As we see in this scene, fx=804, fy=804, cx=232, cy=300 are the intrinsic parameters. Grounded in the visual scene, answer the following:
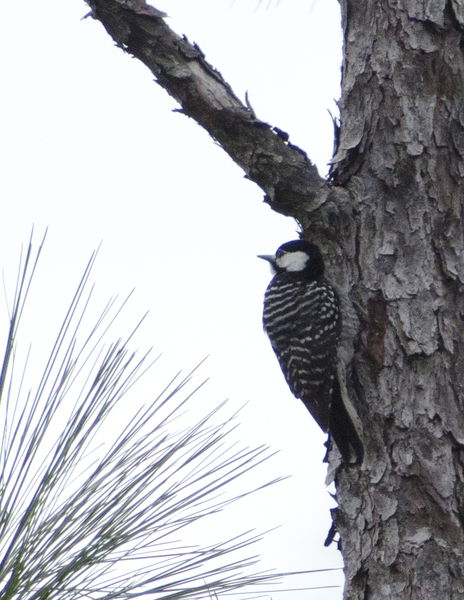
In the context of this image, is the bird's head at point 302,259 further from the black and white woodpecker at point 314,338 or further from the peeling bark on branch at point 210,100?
the peeling bark on branch at point 210,100

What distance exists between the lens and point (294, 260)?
375cm

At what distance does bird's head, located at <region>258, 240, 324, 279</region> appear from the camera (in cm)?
365

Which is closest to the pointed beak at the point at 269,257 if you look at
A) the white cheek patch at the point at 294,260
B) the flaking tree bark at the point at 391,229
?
the white cheek patch at the point at 294,260

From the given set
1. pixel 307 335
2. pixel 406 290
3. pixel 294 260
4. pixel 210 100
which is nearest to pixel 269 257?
pixel 294 260

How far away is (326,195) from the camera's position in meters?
2.87

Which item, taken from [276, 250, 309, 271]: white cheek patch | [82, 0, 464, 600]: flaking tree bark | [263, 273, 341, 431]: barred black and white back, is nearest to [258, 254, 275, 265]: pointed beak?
[276, 250, 309, 271]: white cheek patch

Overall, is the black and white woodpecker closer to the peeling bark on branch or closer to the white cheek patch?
the white cheek patch

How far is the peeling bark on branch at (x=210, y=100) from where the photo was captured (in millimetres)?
2857

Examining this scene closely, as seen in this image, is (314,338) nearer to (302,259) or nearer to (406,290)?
(302,259)

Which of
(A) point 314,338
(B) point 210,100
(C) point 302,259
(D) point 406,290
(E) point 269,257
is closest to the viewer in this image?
(D) point 406,290

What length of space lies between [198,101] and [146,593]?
1.67 metres

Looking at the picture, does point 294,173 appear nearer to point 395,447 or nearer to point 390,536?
point 395,447

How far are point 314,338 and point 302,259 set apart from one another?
51 cm

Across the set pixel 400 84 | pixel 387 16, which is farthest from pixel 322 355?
pixel 387 16
